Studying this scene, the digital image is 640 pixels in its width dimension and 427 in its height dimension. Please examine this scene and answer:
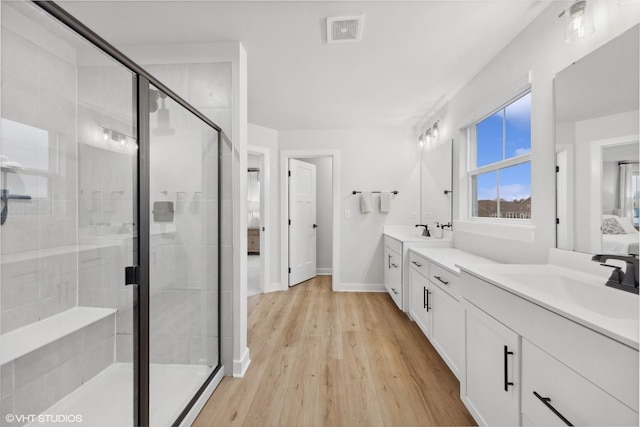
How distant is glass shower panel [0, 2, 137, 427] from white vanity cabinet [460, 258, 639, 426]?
67.0 inches

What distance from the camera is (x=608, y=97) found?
119 cm

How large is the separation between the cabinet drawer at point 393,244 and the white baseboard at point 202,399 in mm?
2086

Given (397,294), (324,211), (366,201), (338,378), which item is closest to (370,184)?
(366,201)

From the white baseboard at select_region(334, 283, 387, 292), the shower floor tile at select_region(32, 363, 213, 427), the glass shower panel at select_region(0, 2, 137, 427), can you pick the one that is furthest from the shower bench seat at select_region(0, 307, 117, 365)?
the white baseboard at select_region(334, 283, 387, 292)

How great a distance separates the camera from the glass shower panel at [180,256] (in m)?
1.35

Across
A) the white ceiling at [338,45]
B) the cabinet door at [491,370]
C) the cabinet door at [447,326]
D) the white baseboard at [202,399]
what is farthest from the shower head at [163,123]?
the cabinet door at [447,326]

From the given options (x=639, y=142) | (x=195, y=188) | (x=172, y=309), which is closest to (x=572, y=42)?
(x=639, y=142)

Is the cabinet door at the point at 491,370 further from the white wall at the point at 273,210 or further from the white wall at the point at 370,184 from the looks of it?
the white wall at the point at 273,210

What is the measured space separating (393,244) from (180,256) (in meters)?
2.42

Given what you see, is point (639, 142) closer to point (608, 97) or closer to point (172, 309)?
point (608, 97)

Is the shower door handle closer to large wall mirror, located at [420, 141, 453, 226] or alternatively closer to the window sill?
the window sill

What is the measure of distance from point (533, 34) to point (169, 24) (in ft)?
7.76

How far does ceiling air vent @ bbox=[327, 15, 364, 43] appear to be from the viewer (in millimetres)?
1644

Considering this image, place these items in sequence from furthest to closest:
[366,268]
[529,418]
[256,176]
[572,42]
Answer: [256,176] → [366,268] → [572,42] → [529,418]
